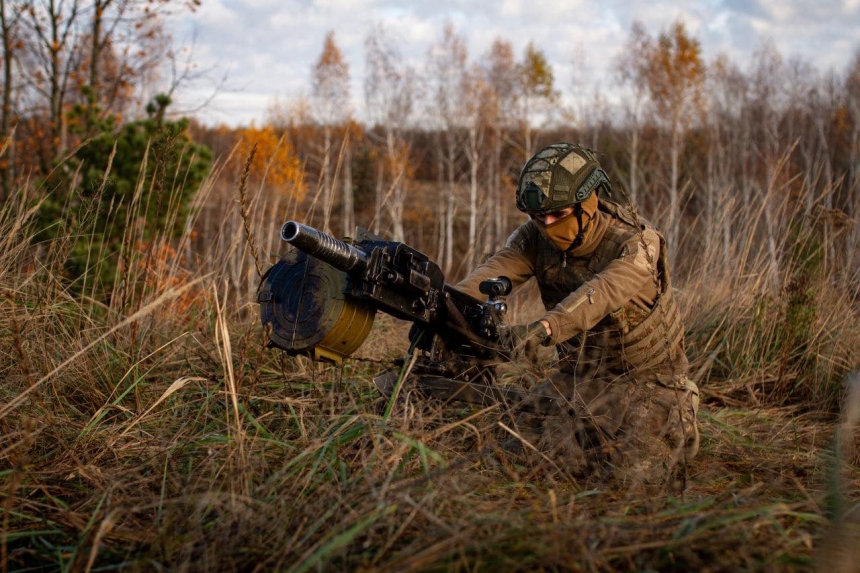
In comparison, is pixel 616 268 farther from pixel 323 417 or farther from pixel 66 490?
pixel 66 490

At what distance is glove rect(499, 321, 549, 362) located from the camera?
299cm

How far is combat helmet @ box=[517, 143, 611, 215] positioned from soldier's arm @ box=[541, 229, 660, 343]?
1.17 feet

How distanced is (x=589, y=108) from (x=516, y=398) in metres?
33.0

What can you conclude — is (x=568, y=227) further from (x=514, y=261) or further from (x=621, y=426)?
(x=621, y=426)

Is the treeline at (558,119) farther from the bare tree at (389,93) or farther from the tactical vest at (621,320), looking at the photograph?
the tactical vest at (621,320)

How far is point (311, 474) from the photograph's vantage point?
7.26ft

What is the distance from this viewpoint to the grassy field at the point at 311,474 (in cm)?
184

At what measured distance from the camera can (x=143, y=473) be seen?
8.63ft

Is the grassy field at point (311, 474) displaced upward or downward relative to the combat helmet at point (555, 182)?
downward

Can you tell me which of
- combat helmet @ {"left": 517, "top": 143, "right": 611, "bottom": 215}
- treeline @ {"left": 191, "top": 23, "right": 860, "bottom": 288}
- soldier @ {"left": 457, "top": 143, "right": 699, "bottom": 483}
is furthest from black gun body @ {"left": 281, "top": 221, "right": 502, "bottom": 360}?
treeline @ {"left": 191, "top": 23, "right": 860, "bottom": 288}

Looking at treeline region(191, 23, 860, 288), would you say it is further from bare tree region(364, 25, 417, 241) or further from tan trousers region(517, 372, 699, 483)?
tan trousers region(517, 372, 699, 483)

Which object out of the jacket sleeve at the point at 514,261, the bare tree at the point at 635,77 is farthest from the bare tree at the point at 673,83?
the jacket sleeve at the point at 514,261

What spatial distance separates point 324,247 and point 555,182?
4.22ft

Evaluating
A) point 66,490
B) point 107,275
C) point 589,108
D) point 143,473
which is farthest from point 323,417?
point 589,108
